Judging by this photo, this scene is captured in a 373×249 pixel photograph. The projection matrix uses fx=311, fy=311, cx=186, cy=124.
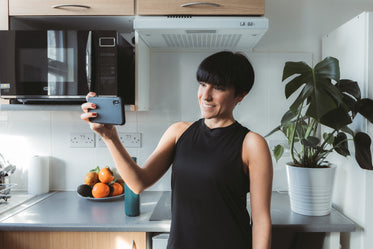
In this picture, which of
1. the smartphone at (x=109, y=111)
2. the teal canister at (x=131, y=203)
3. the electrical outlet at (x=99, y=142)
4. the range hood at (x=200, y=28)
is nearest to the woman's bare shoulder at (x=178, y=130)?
the teal canister at (x=131, y=203)

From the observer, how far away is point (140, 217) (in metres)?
1.33

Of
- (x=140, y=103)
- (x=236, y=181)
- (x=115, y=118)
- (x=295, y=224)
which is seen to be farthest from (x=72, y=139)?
(x=295, y=224)

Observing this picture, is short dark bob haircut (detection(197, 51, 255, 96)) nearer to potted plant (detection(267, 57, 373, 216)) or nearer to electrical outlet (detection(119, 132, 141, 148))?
potted plant (detection(267, 57, 373, 216))

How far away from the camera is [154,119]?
179cm

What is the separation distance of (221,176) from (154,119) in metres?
0.84

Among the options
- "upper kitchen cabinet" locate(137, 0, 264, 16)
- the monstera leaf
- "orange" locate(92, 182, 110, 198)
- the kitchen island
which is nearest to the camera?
the monstera leaf

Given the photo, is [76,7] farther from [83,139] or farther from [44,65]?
[83,139]

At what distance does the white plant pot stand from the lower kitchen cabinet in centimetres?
71

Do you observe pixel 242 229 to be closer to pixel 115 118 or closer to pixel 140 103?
pixel 115 118

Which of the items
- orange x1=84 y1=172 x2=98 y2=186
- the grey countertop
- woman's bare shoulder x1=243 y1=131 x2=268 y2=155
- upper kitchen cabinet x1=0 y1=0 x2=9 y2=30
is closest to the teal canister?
the grey countertop

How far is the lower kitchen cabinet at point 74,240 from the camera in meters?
1.25

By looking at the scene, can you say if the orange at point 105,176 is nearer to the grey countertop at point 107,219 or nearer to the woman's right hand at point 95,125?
the grey countertop at point 107,219

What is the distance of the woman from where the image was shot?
103 cm

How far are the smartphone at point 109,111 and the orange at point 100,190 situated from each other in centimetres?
70
